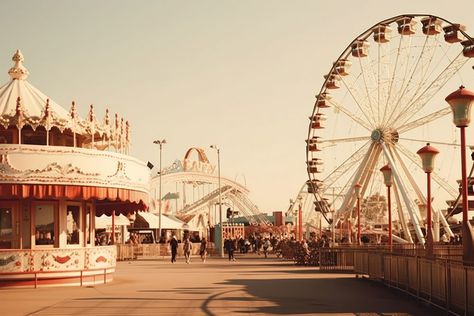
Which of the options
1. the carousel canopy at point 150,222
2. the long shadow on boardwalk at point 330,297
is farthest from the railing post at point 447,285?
the carousel canopy at point 150,222

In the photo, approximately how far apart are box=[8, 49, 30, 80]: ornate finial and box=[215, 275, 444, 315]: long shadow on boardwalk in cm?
1049

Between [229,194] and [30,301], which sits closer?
[30,301]

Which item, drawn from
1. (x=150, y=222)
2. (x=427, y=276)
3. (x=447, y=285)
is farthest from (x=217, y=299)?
(x=150, y=222)

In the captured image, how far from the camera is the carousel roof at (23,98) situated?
2600cm

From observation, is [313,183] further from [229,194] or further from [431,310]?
[229,194]

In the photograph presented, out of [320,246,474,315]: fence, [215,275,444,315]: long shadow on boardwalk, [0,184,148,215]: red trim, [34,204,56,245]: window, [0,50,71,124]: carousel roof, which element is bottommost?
[215,275,444,315]: long shadow on boardwalk

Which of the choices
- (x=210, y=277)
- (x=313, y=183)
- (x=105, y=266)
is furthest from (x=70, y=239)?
(x=313, y=183)

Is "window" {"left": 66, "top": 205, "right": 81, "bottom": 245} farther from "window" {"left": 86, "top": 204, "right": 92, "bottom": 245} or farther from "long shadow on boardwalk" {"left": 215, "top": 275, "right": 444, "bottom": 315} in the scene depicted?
"long shadow on boardwalk" {"left": 215, "top": 275, "right": 444, "bottom": 315}

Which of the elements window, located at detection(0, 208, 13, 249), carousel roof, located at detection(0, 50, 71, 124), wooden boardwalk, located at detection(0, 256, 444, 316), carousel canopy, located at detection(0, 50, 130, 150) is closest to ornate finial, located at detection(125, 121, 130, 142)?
carousel canopy, located at detection(0, 50, 130, 150)

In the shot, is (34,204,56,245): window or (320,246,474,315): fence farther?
(34,204,56,245): window

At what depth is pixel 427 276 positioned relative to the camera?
17.7 metres

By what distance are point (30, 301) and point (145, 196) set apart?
933 centimetres

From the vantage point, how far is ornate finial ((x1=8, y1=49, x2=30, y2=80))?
1115 inches

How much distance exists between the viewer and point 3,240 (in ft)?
82.2
